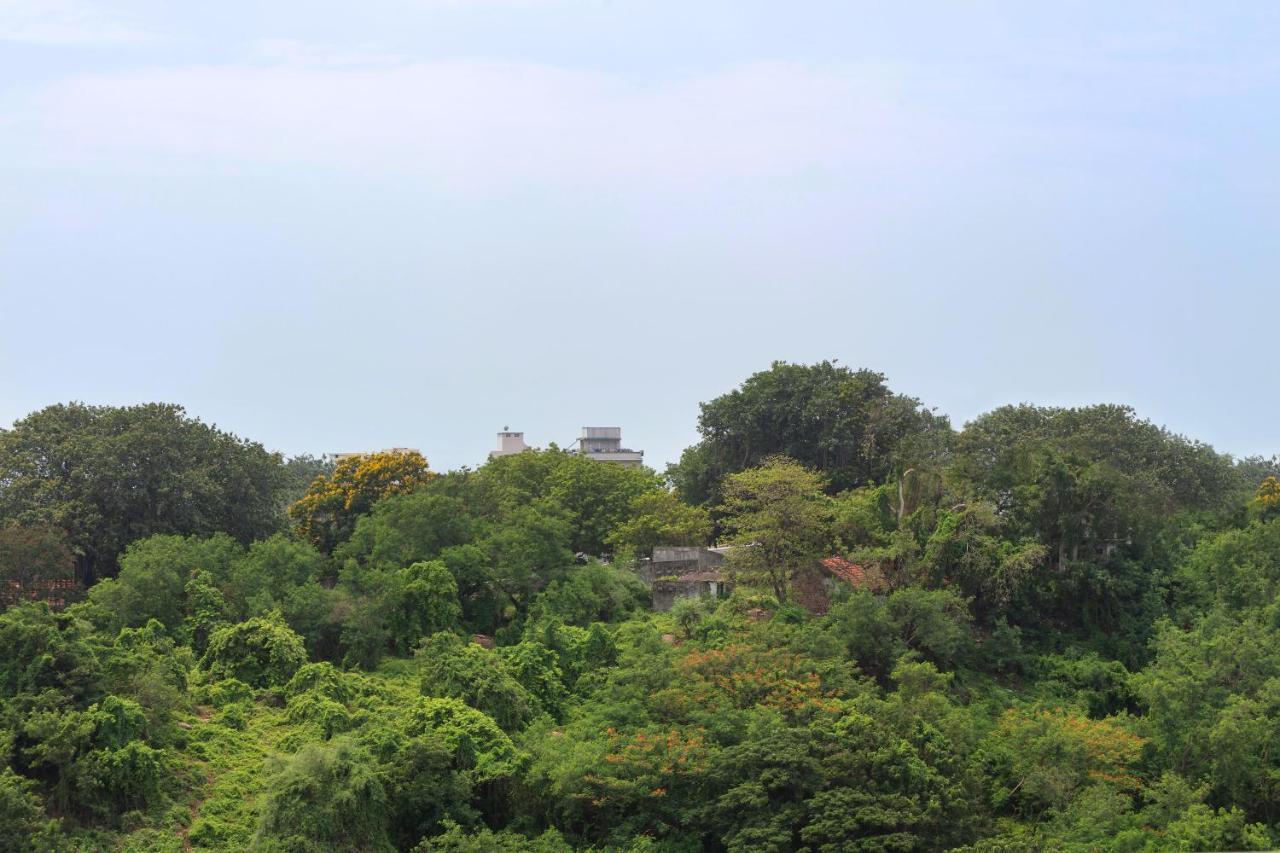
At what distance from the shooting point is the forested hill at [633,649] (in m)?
24.0

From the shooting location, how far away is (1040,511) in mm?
34219

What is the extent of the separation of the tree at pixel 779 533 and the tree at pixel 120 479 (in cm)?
1229

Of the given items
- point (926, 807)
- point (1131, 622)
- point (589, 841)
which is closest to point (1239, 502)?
point (1131, 622)

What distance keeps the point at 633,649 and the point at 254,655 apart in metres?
6.93

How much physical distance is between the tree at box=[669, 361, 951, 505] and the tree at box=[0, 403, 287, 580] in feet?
44.1

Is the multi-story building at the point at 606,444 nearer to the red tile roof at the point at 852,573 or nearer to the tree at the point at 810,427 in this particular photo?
the tree at the point at 810,427

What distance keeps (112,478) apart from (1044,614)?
21358 millimetres

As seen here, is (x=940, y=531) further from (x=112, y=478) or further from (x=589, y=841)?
(x=112, y=478)

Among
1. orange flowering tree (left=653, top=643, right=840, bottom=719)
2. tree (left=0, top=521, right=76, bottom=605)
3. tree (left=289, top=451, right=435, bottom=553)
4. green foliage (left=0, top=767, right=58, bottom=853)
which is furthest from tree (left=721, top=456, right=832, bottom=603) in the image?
green foliage (left=0, top=767, right=58, bottom=853)

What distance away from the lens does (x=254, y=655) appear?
28.4m

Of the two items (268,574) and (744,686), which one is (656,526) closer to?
(268,574)

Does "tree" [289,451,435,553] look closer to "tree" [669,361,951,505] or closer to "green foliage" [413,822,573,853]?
"tree" [669,361,951,505]

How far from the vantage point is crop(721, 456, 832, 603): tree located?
112 feet

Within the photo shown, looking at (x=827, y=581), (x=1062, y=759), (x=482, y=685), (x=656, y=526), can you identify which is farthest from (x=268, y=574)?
(x=1062, y=759)
